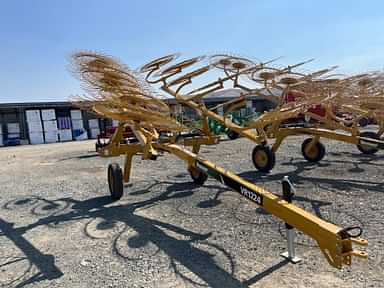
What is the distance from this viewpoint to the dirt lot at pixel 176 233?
3504 millimetres

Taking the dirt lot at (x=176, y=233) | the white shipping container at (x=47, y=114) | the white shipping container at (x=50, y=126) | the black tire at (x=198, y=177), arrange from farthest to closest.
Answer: the white shipping container at (x=50, y=126) → the white shipping container at (x=47, y=114) → the black tire at (x=198, y=177) → the dirt lot at (x=176, y=233)

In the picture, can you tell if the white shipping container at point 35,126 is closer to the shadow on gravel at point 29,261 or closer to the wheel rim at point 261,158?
the wheel rim at point 261,158

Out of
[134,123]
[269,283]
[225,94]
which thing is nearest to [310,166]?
[134,123]

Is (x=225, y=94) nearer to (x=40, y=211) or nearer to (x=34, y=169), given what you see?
(x=34, y=169)

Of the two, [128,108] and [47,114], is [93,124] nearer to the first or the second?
[47,114]

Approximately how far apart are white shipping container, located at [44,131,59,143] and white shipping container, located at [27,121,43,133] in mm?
655

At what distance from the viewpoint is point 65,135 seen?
1216 inches

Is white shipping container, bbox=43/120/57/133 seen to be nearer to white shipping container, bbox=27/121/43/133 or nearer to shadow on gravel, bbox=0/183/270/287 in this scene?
white shipping container, bbox=27/121/43/133

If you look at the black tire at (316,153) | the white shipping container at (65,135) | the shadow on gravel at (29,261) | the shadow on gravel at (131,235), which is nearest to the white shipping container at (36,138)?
the white shipping container at (65,135)

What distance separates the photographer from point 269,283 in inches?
129

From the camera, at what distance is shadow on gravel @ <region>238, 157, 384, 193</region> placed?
6.68 meters

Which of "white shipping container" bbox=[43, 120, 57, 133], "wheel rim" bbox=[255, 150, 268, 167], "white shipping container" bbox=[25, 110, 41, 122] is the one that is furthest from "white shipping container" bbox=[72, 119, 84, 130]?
"wheel rim" bbox=[255, 150, 268, 167]

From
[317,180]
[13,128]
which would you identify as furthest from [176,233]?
[13,128]

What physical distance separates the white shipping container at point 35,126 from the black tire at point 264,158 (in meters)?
25.7
